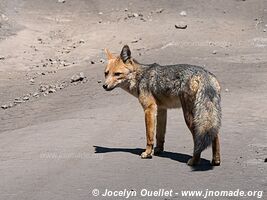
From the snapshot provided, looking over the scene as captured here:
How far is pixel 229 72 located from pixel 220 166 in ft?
22.6

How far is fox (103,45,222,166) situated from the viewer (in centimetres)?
702

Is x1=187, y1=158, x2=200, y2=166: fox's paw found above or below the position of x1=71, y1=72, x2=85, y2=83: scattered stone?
below

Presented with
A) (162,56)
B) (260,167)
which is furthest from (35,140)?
(162,56)

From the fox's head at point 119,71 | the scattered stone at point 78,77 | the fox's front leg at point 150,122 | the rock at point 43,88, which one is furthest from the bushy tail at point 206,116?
the rock at point 43,88

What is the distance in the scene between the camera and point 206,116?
700 cm

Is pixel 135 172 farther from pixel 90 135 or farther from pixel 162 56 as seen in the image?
pixel 162 56

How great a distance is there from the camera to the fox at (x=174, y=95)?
7.02m

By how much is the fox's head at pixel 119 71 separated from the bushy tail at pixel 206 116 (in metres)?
1.47

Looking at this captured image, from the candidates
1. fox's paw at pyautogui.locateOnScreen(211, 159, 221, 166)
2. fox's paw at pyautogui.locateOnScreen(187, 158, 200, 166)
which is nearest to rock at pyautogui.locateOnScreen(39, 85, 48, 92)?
fox's paw at pyautogui.locateOnScreen(187, 158, 200, 166)

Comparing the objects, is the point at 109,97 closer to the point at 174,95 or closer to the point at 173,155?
the point at 173,155

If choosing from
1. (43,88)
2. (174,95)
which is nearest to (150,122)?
(174,95)

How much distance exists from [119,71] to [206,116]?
179 centimetres

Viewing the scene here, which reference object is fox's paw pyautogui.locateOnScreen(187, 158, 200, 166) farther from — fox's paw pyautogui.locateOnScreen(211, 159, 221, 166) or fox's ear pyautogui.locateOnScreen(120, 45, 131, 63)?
fox's ear pyautogui.locateOnScreen(120, 45, 131, 63)

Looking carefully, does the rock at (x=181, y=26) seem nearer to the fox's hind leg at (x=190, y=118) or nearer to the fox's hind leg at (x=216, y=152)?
the fox's hind leg at (x=190, y=118)
